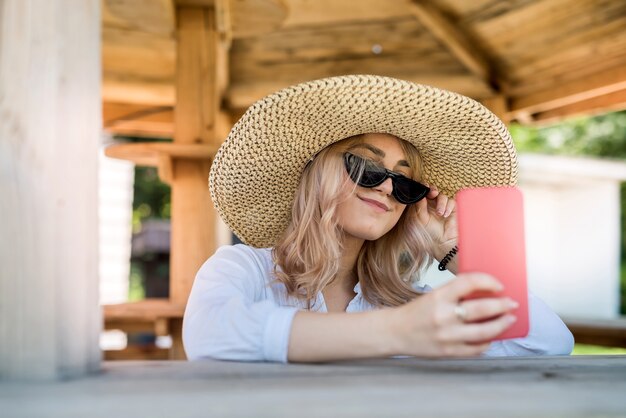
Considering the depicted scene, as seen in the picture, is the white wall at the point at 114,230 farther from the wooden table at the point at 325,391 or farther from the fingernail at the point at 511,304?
the fingernail at the point at 511,304

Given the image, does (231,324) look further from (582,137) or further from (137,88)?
(582,137)

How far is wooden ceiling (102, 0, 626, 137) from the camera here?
178 inches

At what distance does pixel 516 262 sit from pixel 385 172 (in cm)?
81

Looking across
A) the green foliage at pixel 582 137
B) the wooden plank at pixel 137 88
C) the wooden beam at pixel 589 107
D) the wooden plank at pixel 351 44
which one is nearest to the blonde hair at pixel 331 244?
the wooden beam at pixel 589 107

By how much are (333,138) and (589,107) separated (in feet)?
11.7

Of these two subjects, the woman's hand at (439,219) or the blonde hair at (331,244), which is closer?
the blonde hair at (331,244)

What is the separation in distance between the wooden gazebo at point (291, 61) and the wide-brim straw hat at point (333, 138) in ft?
5.54

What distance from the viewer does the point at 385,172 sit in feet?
6.77

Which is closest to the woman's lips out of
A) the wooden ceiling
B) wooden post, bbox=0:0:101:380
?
wooden post, bbox=0:0:101:380

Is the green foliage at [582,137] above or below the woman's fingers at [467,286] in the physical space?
above

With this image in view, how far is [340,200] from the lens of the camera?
2.09 m

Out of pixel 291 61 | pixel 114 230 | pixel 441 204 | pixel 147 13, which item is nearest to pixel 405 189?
pixel 441 204

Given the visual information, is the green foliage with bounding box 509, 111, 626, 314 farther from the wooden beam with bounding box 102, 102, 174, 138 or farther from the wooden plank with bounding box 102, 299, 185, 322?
the wooden plank with bounding box 102, 299, 185, 322

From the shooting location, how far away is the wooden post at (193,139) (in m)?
4.18
